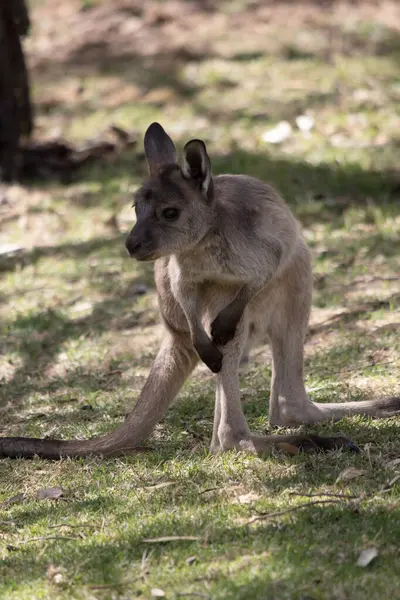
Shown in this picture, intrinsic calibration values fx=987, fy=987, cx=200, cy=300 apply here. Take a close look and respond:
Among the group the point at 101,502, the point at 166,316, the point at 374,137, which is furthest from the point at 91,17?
the point at 101,502

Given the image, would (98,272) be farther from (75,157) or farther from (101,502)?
(101,502)

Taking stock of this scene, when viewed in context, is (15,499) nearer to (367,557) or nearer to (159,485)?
(159,485)

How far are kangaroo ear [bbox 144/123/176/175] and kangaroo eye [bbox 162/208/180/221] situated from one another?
0.32 metres

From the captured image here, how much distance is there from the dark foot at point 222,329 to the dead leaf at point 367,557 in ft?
4.42

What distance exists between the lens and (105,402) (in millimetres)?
5359

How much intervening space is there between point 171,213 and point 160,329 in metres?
2.24

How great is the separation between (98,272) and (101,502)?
11.9ft

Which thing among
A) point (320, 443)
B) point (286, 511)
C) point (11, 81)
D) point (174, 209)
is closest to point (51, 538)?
point (286, 511)

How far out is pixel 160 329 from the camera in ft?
21.0

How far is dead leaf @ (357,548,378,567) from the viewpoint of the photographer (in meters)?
3.13

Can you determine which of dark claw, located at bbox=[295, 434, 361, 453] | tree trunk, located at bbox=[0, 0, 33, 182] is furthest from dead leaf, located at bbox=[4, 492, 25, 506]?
tree trunk, located at bbox=[0, 0, 33, 182]

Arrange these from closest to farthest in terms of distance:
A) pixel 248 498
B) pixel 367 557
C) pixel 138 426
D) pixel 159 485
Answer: pixel 367 557 < pixel 248 498 < pixel 159 485 < pixel 138 426

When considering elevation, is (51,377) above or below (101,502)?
below

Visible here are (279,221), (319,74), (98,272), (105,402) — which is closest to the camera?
(279,221)
